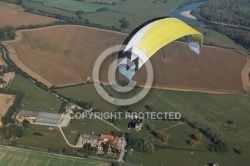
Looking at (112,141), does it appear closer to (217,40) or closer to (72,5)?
(217,40)

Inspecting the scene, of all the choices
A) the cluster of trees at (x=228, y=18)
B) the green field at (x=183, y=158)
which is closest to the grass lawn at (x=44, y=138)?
the green field at (x=183, y=158)

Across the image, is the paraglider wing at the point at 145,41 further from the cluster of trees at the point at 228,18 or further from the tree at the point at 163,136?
the cluster of trees at the point at 228,18

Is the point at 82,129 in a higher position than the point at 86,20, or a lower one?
lower

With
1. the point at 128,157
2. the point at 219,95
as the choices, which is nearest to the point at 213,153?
the point at 128,157

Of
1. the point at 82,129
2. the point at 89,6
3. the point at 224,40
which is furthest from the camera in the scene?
the point at 89,6

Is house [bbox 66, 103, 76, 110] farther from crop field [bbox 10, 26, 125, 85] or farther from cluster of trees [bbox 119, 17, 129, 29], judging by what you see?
cluster of trees [bbox 119, 17, 129, 29]

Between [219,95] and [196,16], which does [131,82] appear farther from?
[196,16]

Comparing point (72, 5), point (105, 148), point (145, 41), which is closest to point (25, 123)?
point (105, 148)
